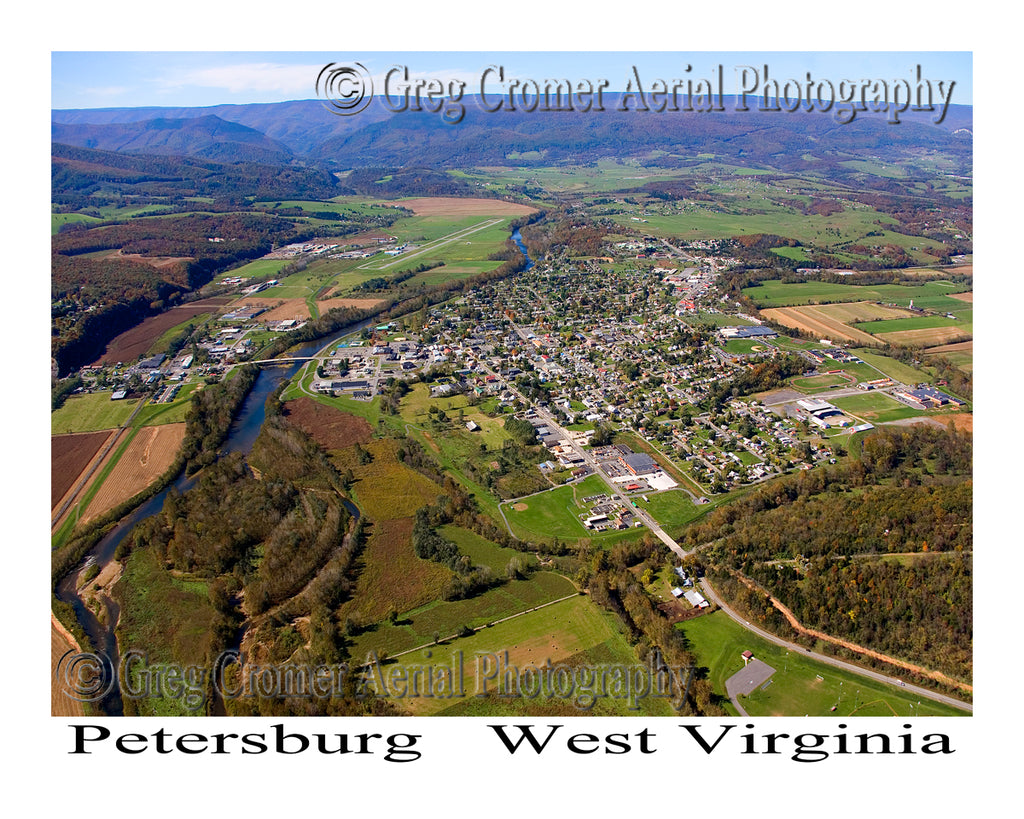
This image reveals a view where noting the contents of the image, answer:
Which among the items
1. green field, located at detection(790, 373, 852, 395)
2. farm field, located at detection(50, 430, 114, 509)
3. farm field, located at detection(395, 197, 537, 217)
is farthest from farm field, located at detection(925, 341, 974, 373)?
farm field, located at detection(395, 197, 537, 217)

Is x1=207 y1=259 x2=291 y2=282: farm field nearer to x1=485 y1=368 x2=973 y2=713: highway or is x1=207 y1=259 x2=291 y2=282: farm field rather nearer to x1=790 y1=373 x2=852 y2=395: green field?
x1=485 y1=368 x2=973 y2=713: highway

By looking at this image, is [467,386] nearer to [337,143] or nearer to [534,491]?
[534,491]

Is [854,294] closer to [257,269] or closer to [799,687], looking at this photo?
[799,687]

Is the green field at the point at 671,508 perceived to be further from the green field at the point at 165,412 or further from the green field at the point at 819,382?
the green field at the point at 165,412

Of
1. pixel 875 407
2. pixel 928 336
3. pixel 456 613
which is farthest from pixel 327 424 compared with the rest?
pixel 928 336

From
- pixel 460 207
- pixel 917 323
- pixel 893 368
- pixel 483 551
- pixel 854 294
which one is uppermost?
pixel 460 207

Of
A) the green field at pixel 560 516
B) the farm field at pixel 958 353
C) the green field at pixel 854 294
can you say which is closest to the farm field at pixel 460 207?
the green field at pixel 854 294

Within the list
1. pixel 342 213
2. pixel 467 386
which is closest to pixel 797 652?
pixel 467 386
